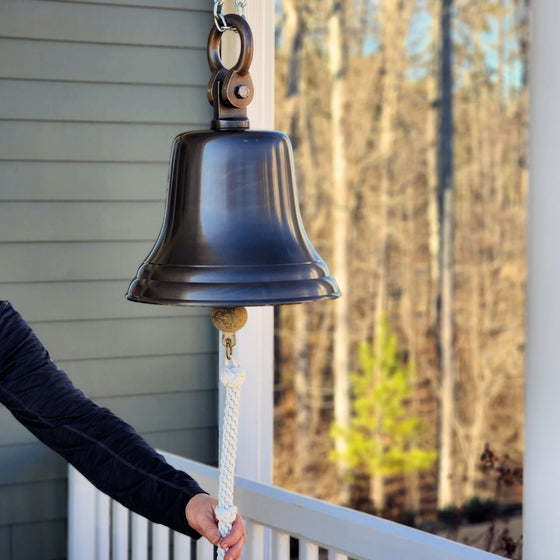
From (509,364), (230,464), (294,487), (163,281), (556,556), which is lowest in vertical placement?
(294,487)

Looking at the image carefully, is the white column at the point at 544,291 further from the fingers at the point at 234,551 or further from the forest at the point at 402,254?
the forest at the point at 402,254

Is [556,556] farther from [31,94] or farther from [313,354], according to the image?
[313,354]

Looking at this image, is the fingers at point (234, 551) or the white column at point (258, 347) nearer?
the fingers at point (234, 551)

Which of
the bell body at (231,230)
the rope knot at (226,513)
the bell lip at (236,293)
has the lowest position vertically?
the rope knot at (226,513)

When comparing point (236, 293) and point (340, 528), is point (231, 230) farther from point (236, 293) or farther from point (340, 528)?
point (340, 528)

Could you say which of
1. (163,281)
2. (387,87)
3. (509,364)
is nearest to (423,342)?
(509,364)

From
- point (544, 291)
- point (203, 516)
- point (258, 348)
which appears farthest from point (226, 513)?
point (258, 348)

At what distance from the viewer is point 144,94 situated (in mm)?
2613

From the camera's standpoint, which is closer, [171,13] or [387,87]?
[171,13]

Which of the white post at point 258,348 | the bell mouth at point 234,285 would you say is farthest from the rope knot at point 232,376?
the white post at point 258,348

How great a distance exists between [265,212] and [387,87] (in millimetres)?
6289

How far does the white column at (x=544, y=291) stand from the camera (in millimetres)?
1441

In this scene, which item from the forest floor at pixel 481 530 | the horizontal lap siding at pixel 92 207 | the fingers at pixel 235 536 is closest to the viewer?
the fingers at pixel 235 536

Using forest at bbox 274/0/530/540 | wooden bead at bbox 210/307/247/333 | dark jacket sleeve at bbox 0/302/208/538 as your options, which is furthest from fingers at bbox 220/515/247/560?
forest at bbox 274/0/530/540
